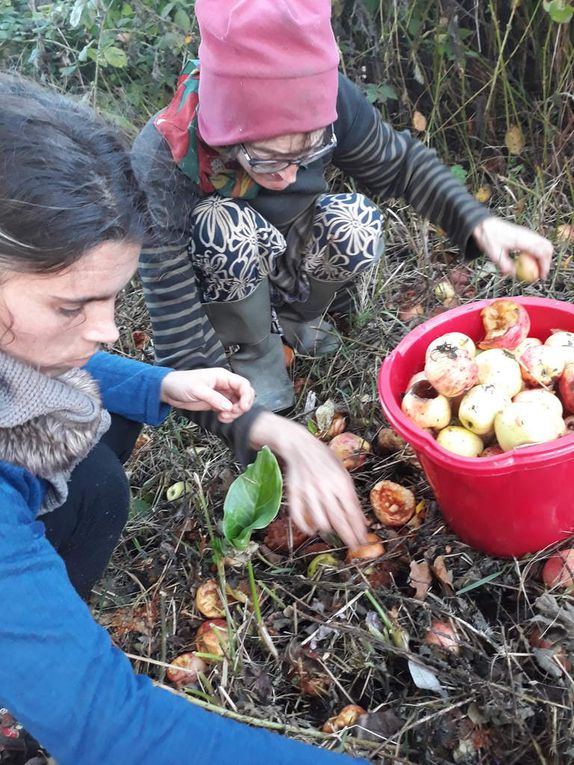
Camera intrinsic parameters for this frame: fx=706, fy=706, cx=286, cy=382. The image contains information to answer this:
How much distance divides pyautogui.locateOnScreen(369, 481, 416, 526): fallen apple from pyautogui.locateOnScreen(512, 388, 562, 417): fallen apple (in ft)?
1.07

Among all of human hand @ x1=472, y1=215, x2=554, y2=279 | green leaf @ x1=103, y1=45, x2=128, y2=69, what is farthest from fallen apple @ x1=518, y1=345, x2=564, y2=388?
green leaf @ x1=103, y1=45, x2=128, y2=69

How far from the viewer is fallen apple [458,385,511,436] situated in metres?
1.23

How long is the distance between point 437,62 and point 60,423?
5.78 ft

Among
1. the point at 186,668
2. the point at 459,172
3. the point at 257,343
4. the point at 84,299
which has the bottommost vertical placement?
the point at 186,668

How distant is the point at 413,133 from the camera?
7.95 feet

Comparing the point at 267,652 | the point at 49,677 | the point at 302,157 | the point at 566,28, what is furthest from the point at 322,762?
the point at 566,28

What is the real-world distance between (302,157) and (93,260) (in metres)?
0.65

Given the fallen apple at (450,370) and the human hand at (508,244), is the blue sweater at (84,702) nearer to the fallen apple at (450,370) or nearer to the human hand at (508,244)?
the fallen apple at (450,370)

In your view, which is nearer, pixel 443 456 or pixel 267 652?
pixel 443 456

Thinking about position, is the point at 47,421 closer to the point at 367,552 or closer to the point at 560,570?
the point at 367,552

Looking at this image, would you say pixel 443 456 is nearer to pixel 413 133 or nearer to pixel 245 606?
pixel 245 606

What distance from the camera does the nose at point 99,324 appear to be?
3.10 feet

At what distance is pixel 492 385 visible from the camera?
4.11 feet

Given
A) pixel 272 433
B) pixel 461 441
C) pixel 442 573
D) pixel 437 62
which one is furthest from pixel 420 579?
pixel 437 62
